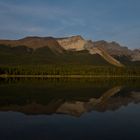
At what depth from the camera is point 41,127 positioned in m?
26.2

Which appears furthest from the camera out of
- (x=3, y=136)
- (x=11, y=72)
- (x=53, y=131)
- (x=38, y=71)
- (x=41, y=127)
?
(x=38, y=71)

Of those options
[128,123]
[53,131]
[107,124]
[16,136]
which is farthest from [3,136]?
[128,123]

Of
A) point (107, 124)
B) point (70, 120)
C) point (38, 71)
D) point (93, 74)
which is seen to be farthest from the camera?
point (93, 74)

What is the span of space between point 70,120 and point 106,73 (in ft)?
557

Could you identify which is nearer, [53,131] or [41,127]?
[53,131]

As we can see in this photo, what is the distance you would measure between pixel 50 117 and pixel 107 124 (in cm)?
661

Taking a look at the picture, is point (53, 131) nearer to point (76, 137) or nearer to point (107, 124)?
point (76, 137)

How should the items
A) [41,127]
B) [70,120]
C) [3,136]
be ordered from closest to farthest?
1. [3,136]
2. [41,127]
3. [70,120]

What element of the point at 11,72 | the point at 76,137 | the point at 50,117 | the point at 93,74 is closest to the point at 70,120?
the point at 50,117

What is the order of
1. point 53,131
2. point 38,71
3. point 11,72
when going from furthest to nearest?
point 38,71
point 11,72
point 53,131

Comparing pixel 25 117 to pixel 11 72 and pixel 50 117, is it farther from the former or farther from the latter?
pixel 11 72

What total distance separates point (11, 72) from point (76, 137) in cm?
14728

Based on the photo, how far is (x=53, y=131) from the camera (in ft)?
80.5

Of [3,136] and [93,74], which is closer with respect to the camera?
[3,136]
